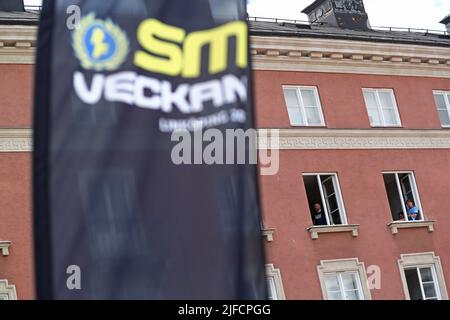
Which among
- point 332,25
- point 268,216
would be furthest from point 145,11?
point 332,25

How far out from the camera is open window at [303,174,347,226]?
27.3 meters

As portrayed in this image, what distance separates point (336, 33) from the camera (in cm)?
3083

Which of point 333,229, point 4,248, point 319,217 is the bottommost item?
point 4,248

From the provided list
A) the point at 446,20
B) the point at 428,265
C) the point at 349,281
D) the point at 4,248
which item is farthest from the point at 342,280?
the point at 446,20

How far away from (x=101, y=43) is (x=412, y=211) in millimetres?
22067

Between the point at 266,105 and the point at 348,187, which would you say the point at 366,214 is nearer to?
the point at 348,187

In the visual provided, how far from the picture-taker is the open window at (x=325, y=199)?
89.5 ft

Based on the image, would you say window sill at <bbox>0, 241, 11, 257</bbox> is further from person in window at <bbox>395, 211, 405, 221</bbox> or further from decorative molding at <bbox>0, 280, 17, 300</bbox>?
person in window at <bbox>395, 211, 405, 221</bbox>

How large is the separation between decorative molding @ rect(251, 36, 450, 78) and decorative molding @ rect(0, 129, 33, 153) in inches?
279

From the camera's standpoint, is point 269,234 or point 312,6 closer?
point 269,234

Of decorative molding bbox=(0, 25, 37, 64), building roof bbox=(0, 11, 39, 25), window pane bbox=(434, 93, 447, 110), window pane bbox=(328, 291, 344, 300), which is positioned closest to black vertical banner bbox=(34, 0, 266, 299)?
decorative molding bbox=(0, 25, 37, 64)

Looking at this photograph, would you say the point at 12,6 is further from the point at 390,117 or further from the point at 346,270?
the point at 346,270

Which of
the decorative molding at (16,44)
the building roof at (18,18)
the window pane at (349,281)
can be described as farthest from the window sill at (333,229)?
the building roof at (18,18)

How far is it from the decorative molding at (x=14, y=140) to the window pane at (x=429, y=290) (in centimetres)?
1258
